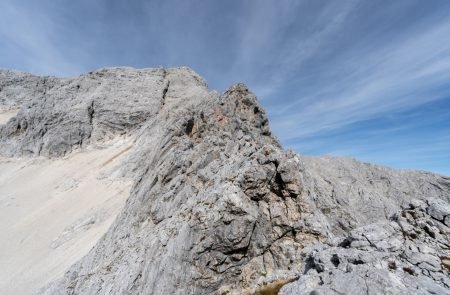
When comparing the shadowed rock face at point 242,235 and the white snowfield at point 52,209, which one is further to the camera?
the white snowfield at point 52,209

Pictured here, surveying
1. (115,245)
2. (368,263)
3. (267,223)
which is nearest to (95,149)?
(115,245)

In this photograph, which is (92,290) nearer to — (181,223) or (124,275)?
(124,275)

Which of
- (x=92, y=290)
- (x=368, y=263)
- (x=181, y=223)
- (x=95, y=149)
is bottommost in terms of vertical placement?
(x=92, y=290)

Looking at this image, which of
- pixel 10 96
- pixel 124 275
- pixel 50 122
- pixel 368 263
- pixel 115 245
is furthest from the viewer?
pixel 10 96

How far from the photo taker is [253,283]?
54.1 ft

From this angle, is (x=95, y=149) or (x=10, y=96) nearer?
(x=95, y=149)

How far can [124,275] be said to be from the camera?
17781 mm

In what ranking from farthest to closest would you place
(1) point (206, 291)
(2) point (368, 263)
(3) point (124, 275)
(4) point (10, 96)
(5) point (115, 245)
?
(4) point (10, 96) → (5) point (115, 245) → (3) point (124, 275) → (1) point (206, 291) → (2) point (368, 263)

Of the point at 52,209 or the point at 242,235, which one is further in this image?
the point at 52,209

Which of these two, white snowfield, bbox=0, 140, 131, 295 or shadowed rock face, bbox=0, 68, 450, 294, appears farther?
white snowfield, bbox=0, 140, 131, 295

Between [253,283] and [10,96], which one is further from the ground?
[10,96]

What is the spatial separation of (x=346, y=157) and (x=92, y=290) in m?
63.1

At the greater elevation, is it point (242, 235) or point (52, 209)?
point (242, 235)

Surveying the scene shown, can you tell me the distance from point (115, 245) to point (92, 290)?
3942 millimetres
